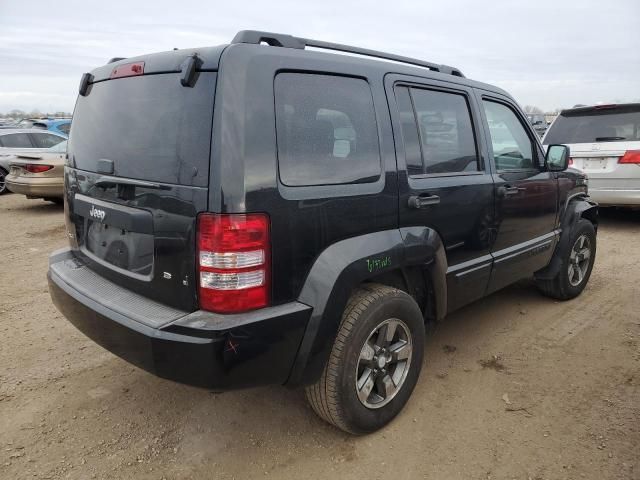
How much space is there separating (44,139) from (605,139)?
36.0ft

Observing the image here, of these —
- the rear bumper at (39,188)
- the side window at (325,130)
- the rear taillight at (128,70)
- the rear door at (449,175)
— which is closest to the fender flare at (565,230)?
the rear door at (449,175)

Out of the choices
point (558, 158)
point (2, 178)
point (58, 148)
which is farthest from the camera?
point (2, 178)

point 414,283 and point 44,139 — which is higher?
point 44,139

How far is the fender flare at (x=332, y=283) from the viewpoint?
2.14 m

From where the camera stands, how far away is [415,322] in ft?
8.87

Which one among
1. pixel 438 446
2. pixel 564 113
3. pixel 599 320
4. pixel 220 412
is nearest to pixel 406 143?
pixel 438 446

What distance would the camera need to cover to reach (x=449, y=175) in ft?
9.48

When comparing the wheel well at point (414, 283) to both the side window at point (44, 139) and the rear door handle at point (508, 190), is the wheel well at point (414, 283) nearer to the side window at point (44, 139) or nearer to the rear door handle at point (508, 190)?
the rear door handle at point (508, 190)

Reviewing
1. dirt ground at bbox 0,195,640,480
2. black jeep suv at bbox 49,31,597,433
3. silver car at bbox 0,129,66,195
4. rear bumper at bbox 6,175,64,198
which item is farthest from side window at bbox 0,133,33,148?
black jeep suv at bbox 49,31,597,433

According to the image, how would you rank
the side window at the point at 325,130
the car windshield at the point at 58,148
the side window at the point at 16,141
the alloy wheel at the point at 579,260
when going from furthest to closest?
the side window at the point at 16,141 < the car windshield at the point at 58,148 < the alloy wheel at the point at 579,260 < the side window at the point at 325,130

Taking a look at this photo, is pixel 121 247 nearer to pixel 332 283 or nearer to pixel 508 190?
pixel 332 283

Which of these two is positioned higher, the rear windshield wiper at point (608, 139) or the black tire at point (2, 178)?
the rear windshield wiper at point (608, 139)

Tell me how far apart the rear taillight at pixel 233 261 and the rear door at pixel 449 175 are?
2.94ft

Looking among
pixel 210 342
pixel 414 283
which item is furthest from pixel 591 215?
pixel 210 342
